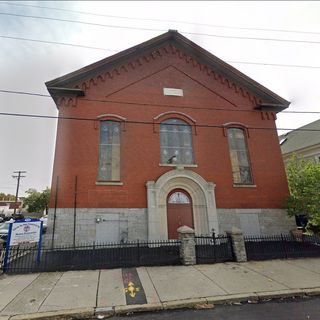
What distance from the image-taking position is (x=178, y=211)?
15.2m

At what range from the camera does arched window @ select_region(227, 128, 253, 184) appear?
16656mm

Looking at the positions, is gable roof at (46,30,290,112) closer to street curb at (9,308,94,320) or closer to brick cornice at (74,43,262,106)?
brick cornice at (74,43,262,106)

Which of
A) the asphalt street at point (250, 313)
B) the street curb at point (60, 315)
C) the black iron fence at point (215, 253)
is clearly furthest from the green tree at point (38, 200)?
the asphalt street at point (250, 313)

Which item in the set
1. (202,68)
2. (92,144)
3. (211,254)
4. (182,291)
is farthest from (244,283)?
(202,68)

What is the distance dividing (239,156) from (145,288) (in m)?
12.3

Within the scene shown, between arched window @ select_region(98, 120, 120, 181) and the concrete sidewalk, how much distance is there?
6.63 meters

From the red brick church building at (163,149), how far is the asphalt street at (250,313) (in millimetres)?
8056

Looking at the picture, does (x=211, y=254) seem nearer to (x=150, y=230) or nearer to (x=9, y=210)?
(x=150, y=230)

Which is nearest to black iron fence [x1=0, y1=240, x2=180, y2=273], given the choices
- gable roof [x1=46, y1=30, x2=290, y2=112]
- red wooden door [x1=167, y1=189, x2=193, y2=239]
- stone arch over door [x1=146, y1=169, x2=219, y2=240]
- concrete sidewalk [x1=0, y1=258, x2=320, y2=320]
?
concrete sidewalk [x1=0, y1=258, x2=320, y2=320]

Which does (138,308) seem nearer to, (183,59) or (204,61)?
(183,59)

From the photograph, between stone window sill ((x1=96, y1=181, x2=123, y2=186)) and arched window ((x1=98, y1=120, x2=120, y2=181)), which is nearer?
stone window sill ((x1=96, y1=181, x2=123, y2=186))

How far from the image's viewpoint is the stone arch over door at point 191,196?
14211 millimetres

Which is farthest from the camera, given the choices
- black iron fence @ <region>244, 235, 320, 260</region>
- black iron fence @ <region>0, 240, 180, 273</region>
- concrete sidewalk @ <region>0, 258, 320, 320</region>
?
black iron fence @ <region>244, 235, 320, 260</region>

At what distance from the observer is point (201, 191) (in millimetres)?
15312
